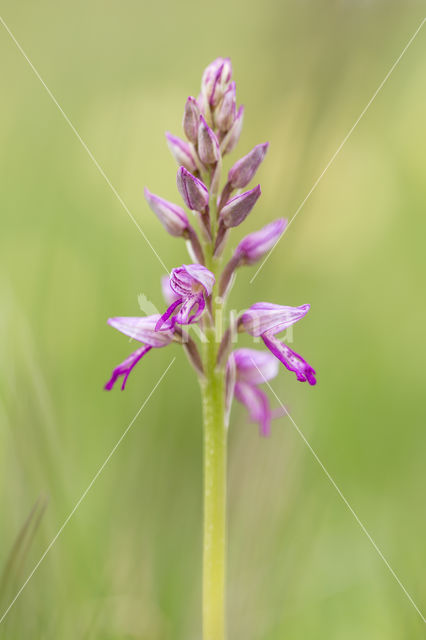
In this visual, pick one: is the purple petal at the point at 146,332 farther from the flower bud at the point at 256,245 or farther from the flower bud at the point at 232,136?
the flower bud at the point at 232,136

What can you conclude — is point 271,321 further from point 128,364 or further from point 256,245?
point 128,364

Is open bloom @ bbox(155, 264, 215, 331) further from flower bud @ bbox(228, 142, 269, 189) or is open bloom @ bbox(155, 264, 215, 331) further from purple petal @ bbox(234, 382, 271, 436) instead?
purple petal @ bbox(234, 382, 271, 436)

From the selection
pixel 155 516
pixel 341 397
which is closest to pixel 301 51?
pixel 341 397

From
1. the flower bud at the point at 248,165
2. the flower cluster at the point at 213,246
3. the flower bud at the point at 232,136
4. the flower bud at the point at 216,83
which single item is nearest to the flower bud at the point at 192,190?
the flower cluster at the point at 213,246

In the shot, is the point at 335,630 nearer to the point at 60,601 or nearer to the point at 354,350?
the point at 60,601

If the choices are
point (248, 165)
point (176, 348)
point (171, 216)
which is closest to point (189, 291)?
point (171, 216)

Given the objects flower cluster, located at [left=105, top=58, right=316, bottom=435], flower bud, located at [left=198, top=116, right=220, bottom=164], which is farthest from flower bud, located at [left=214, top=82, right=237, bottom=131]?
flower bud, located at [left=198, top=116, right=220, bottom=164]
